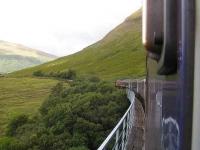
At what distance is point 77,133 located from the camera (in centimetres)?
2491

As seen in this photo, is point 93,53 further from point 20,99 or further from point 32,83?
point 20,99

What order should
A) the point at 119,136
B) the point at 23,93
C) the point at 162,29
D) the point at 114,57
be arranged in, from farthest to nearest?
the point at 114,57 → the point at 23,93 → the point at 119,136 → the point at 162,29

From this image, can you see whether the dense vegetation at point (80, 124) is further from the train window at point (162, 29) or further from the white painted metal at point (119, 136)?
the train window at point (162, 29)

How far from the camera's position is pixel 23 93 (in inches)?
5281

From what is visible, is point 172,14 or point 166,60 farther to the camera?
point 166,60

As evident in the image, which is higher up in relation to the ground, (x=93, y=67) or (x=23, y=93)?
(x=93, y=67)

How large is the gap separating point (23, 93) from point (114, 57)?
40.5 meters

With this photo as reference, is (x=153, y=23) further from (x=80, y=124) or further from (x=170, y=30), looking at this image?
(x=80, y=124)

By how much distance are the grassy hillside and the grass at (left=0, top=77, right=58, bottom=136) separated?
1657cm

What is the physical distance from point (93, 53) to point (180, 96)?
181368 millimetres

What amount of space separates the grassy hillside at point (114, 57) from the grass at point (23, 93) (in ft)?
54.4

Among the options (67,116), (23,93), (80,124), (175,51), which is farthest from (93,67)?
(175,51)

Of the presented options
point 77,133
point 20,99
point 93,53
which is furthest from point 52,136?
point 93,53

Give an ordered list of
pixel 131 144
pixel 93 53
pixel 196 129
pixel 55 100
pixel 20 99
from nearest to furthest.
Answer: pixel 196 129 < pixel 131 144 < pixel 55 100 < pixel 20 99 < pixel 93 53
